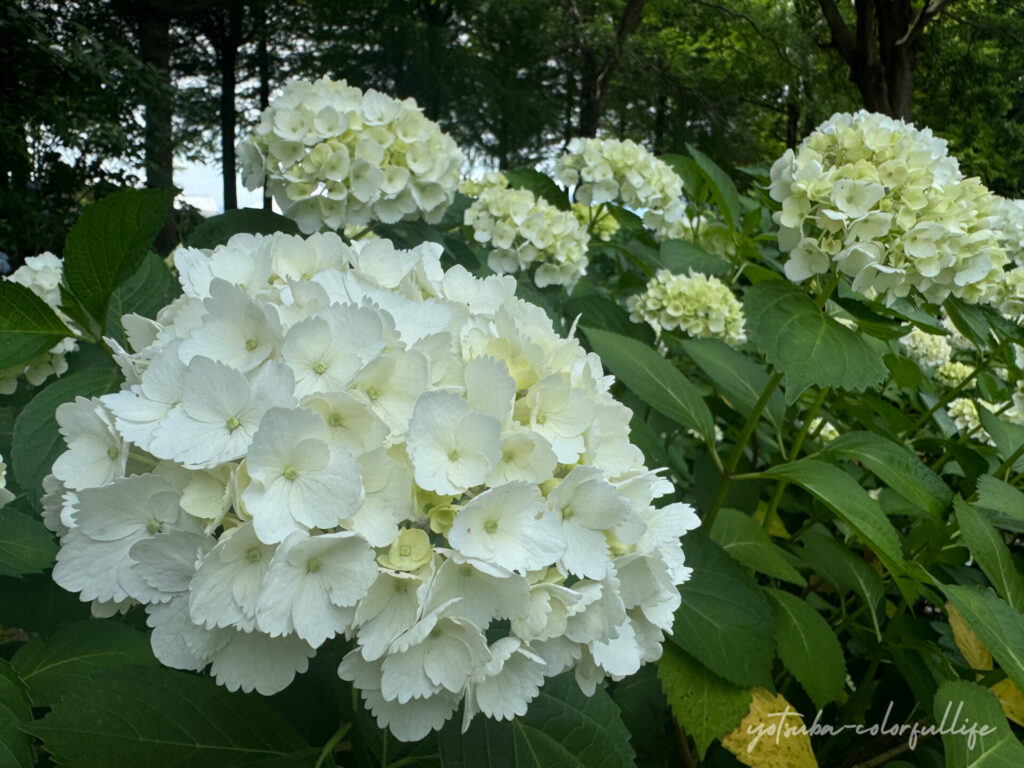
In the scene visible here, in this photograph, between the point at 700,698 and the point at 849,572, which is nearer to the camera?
the point at 700,698

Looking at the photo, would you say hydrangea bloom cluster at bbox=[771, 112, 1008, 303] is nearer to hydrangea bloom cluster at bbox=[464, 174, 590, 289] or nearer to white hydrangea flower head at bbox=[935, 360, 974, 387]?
hydrangea bloom cluster at bbox=[464, 174, 590, 289]

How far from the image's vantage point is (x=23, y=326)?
1.27 meters

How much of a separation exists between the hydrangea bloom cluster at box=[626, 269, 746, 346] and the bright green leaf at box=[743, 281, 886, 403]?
1.37 m

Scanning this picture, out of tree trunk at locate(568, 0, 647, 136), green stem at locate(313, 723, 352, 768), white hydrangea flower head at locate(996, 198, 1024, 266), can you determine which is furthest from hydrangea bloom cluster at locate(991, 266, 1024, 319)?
tree trunk at locate(568, 0, 647, 136)

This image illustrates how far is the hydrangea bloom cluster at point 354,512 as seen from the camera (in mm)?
797

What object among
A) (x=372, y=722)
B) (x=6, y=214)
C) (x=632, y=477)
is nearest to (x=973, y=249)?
(x=632, y=477)

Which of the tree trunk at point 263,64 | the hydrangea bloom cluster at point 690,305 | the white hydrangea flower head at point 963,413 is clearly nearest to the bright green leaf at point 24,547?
the hydrangea bloom cluster at point 690,305

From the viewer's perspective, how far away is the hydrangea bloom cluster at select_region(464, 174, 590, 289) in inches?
121

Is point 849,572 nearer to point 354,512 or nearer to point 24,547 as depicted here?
point 354,512

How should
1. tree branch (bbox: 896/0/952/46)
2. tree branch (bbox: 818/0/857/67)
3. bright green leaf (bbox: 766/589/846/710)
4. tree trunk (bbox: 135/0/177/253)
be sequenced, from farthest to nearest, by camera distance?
tree branch (bbox: 818/0/857/67), tree branch (bbox: 896/0/952/46), tree trunk (bbox: 135/0/177/253), bright green leaf (bbox: 766/589/846/710)

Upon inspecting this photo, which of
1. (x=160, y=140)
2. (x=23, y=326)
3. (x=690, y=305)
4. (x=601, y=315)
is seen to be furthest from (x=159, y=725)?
(x=160, y=140)

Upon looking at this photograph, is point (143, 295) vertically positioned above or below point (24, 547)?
above

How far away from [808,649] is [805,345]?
0.64 m

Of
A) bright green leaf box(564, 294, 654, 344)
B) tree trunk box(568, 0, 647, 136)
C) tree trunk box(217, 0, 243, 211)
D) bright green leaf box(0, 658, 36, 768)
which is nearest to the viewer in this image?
bright green leaf box(0, 658, 36, 768)
